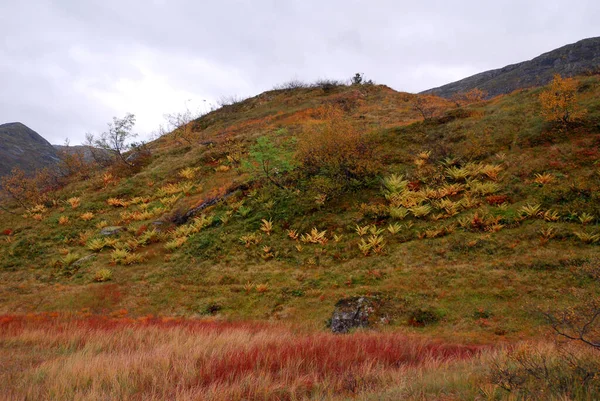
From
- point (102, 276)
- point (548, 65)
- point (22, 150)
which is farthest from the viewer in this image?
point (22, 150)

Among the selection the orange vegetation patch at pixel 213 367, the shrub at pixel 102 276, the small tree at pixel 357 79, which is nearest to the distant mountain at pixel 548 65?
the small tree at pixel 357 79

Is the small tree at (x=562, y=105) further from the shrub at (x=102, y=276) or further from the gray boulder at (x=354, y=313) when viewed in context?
the shrub at (x=102, y=276)

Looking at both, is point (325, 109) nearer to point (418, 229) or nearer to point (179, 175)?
point (179, 175)

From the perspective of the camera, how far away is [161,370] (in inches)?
156

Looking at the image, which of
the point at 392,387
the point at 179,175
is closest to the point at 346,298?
the point at 392,387

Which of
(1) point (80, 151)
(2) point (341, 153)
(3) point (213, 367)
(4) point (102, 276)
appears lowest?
(4) point (102, 276)

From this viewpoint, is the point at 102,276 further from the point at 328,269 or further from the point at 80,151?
the point at 80,151

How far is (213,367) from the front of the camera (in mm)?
4082

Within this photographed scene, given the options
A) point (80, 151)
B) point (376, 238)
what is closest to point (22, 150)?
point (80, 151)

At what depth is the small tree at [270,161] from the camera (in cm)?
1825

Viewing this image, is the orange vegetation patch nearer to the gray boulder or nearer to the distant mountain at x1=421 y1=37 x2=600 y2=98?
the gray boulder

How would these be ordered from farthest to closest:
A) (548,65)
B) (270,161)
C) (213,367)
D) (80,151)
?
1. (548,65)
2. (80,151)
3. (270,161)
4. (213,367)

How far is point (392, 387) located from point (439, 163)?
16058 millimetres

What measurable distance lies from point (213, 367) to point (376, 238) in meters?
9.73
